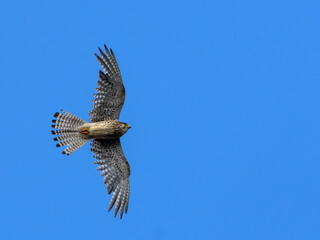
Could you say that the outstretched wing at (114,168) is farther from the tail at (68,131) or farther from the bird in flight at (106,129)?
the tail at (68,131)

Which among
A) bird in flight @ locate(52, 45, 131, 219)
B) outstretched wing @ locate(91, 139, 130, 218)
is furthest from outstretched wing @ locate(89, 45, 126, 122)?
outstretched wing @ locate(91, 139, 130, 218)

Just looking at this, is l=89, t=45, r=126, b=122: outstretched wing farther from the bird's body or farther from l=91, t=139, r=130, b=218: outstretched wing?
l=91, t=139, r=130, b=218: outstretched wing

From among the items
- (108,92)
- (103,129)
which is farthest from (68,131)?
(108,92)

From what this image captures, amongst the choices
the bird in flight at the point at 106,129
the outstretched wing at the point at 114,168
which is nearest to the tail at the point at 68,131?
the bird in flight at the point at 106,129

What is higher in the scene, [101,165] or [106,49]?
[106,49]

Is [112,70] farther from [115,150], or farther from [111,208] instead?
[111,208]

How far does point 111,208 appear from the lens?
2009 centimetres

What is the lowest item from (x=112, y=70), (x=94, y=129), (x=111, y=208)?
(x=111, y=208)

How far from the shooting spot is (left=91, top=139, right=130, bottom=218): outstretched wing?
20.1 meters

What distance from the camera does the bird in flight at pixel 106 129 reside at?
19297mm

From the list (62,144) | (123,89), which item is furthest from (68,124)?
(123,89)

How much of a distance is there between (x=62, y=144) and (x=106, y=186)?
5.82ft

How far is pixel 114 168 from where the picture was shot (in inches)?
802

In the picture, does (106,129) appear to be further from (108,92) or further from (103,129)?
(108,92)
